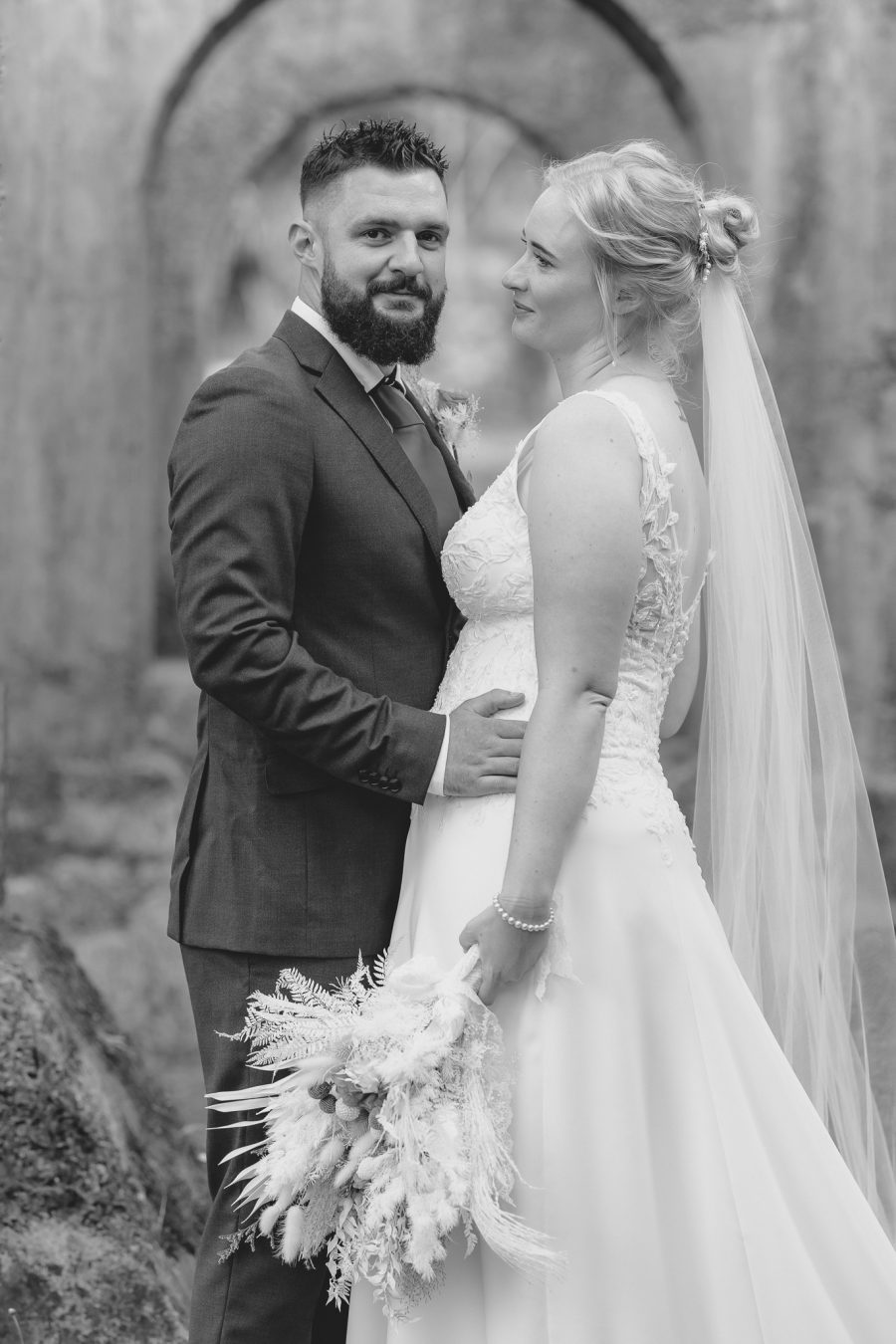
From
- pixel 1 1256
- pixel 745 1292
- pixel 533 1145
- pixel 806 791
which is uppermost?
pixel 806 791

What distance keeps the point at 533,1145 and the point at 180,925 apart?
0.76 meters

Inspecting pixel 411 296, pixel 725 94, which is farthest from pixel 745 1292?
pixel 725 94

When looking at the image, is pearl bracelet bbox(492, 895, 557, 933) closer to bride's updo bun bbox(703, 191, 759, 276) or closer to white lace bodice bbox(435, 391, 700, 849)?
white lace bodice bbox(435, 391, 700, 849)

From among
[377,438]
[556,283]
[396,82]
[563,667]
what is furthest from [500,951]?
[396,82]

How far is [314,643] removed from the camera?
111 inches

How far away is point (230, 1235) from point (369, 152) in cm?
197

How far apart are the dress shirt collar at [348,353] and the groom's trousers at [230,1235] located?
3.51ft

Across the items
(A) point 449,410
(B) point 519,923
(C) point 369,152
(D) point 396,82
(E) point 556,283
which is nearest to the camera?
(B) point 519,923

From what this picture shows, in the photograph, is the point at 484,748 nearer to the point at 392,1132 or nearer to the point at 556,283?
the point at 392,1132

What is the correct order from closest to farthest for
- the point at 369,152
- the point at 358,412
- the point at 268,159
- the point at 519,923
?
the point at 519,923 → the point at 358,412 → the point at 369,152 → the point at 268,159

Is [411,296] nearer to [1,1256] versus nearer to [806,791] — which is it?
[806,791]

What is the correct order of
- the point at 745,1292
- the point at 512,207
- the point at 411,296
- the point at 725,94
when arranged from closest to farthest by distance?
the point at 745,1292 < the point at 411,296 < the point at 725,94 < the point at 512,207

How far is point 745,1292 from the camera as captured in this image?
2531mm

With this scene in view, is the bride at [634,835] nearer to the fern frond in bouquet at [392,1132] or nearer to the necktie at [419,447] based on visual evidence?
the fern frond in bouquet at [392,1132]
